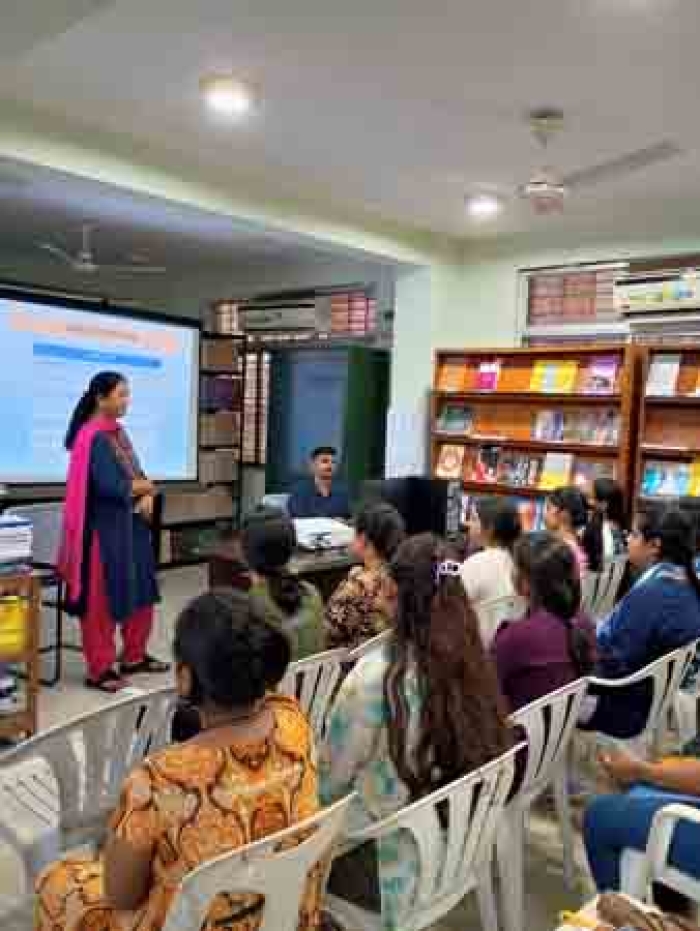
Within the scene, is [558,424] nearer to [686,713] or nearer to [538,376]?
[538,376]

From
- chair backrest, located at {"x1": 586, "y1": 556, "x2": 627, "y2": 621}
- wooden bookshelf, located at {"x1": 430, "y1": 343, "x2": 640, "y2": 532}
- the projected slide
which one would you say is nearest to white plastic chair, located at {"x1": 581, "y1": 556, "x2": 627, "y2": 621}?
chair backrest, located at {"x1": 586, "y1": 556, "x2": 627, "y2": 621}

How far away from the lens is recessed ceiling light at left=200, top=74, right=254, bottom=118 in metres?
3.28

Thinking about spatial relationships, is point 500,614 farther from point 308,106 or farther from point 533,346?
point 533,346

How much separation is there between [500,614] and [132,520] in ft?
6.49

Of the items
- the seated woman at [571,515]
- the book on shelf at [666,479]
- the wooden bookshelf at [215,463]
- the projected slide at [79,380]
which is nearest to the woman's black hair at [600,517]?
the seated woman at [571,515]

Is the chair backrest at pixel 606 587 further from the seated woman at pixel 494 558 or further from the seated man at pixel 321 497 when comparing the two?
the seated man at pixel 321 497

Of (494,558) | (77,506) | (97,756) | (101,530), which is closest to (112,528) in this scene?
(101,530)

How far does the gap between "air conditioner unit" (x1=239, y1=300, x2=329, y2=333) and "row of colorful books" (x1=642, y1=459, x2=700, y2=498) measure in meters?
3.29

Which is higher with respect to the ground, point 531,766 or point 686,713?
point 531,766

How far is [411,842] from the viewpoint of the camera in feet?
4.90

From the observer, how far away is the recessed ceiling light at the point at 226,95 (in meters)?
3.28

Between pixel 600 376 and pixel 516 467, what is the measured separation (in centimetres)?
82

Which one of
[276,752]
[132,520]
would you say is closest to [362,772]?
[276,752]

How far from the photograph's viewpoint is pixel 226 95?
338 cm
